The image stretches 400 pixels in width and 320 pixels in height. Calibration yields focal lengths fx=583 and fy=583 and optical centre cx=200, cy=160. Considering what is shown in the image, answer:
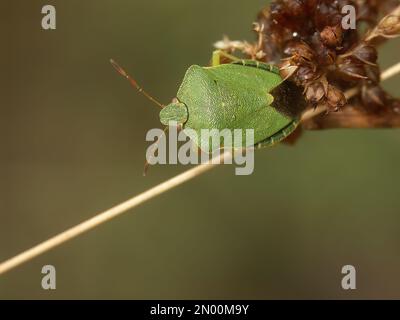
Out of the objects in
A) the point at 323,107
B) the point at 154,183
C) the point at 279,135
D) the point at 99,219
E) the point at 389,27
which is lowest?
the point at 99,219

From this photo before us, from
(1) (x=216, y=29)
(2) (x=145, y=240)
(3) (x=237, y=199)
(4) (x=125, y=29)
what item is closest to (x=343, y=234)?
(3) (x=237, y=199)

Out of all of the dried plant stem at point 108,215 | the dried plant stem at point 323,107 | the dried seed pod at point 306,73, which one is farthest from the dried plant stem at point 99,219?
the dried seed pod at point 306,73

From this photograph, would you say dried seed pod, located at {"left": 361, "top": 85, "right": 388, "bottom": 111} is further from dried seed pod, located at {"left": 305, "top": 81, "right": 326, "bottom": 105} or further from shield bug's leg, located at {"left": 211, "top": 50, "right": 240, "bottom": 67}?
shield bug's leg, located at {"left": 211, "top": 50, "right": 240, "bottom": 67}

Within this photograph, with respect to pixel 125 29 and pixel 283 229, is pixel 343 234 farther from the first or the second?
pixel 125 29

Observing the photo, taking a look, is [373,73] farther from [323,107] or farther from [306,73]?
[306,73]

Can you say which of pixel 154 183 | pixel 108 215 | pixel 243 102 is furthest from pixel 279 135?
pixel 154 183
